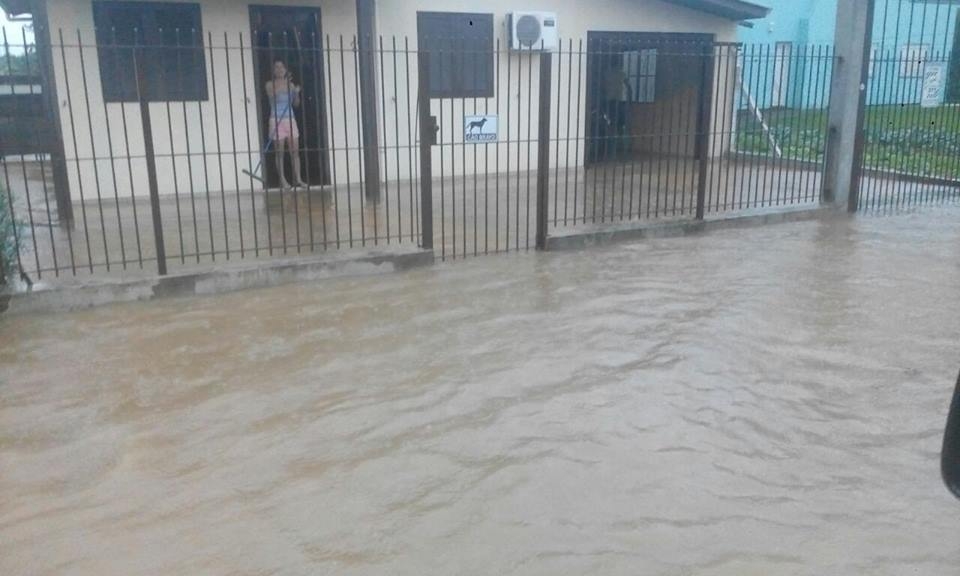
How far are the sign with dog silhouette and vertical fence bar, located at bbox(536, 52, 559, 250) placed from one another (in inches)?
25.5

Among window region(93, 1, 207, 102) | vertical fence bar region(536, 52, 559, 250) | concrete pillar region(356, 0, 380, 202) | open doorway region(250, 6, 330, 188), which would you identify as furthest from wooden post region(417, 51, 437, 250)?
window region(93, 1, 207, 102)

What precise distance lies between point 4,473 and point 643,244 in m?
6.25

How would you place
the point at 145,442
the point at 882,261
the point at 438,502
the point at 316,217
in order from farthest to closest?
the point at 316,217, the point at 882,261, the point at 145,442, the point at 438,502

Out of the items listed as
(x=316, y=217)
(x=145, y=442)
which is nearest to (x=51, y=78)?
(x=316, y=217)

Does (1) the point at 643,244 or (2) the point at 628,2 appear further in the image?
(2) the point at 628,2

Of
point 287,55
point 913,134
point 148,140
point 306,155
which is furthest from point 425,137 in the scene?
point 913,134

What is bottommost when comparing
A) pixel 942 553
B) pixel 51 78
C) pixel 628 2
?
pixel 942 553

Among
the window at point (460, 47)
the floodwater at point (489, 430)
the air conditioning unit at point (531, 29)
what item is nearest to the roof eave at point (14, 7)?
the window at point (460, 47)

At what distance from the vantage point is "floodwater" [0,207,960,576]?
11.0 ft

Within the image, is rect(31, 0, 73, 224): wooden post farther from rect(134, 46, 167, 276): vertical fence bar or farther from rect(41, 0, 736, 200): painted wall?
rect(134, 46, 167, 276): vertical fence bar

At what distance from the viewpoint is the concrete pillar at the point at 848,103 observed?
9.75 m

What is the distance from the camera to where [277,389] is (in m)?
4.89

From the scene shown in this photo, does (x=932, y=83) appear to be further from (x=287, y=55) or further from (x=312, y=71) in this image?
(x=287, y=55)

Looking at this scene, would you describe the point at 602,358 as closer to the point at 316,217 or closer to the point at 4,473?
the point at 4,473
